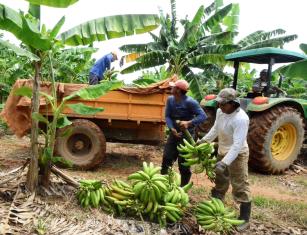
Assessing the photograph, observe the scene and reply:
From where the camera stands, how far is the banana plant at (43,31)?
14.9ft

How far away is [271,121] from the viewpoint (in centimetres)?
785

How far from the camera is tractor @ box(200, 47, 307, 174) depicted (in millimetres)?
7809

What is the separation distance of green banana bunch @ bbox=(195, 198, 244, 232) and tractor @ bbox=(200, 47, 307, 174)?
314 centimetres

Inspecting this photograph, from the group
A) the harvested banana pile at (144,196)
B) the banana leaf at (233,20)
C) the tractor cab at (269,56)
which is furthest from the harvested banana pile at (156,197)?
the banana leaf at (233,20)

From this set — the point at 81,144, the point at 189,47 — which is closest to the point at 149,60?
the point at 189,47

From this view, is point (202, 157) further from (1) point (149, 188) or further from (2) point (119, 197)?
(2) point (119, 197)

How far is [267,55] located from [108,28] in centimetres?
369

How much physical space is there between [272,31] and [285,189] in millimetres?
7327

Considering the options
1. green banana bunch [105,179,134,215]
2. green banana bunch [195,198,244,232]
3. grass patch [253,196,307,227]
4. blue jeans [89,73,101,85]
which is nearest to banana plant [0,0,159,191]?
green banana bunch [105,179,134,215]

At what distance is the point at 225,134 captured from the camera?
17.0 ft

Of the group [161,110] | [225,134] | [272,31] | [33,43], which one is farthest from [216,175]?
[272,31]

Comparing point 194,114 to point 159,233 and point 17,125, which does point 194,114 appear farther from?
point 17,125

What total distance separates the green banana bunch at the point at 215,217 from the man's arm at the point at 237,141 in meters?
0.59

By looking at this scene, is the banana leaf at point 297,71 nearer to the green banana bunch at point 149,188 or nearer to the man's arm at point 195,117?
the man's arm at point 195,117
